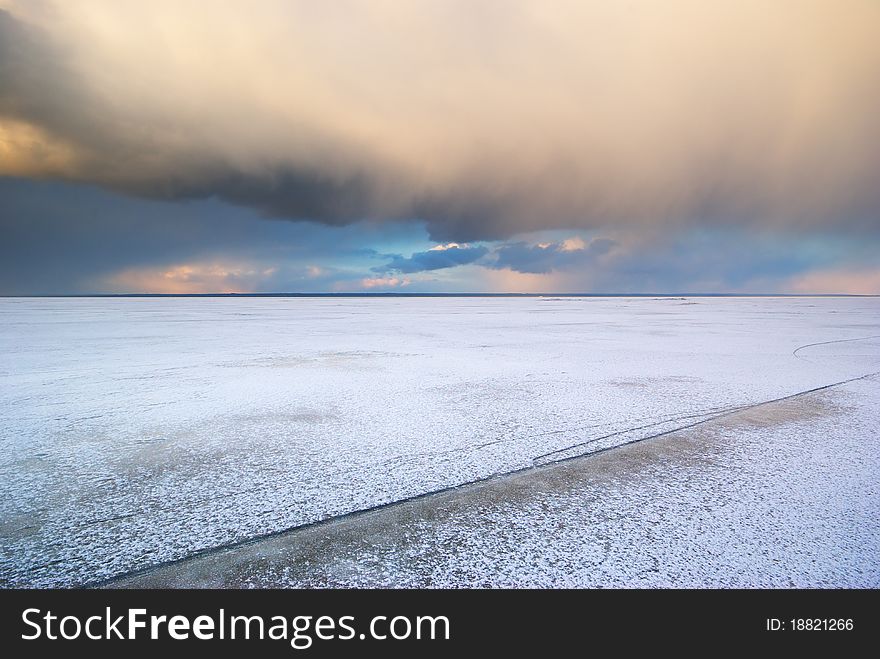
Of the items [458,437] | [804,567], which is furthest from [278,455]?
[804,567]

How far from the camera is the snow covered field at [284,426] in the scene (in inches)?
88.4

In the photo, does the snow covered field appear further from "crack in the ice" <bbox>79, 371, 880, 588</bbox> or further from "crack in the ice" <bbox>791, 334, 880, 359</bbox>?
"crack in the ice" <bbox>791, 334, 880, 359</bbox>

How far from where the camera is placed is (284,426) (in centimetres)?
391

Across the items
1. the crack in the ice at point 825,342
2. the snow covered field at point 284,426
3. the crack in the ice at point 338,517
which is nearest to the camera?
the crack in the ice at point 338,517

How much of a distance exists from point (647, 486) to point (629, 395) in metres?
2.57

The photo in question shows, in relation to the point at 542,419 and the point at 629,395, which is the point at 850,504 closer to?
the point at 542,419

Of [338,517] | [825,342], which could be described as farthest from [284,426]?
[825,342]

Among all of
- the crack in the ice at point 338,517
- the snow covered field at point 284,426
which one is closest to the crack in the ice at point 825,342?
the snow covered field at point 284,426

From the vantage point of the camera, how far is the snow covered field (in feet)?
7.36

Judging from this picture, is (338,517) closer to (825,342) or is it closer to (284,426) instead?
(284,426)

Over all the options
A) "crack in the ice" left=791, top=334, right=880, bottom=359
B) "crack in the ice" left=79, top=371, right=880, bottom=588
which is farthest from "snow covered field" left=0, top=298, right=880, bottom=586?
"crack in the ice" left=791, top=334, right=880, bottom=359

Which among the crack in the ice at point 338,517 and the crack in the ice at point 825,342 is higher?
the crack in the ice at point 825,342

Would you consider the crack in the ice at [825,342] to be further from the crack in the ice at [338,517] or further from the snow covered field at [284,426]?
the crack in the ice at [338,517]
